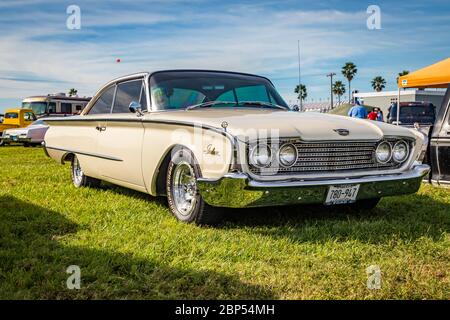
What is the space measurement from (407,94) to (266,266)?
31366 mm

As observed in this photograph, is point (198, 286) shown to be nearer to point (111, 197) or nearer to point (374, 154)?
point (374, 154)

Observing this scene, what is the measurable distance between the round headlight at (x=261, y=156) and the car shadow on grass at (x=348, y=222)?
0.59 meters

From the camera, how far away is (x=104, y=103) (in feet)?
20.7

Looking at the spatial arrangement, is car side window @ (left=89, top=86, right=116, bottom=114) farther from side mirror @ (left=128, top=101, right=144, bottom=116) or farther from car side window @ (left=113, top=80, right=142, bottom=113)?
side mirror @ (left=128, top=101, right=144, bottom=116)

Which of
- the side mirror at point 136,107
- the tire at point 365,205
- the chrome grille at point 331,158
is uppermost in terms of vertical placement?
the side mirror at point 136,107

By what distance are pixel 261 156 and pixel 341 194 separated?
0.78 meters

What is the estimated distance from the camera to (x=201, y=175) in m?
4.08

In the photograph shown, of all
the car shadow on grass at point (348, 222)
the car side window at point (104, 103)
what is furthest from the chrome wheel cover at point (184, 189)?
the car side window at point (104, 103)

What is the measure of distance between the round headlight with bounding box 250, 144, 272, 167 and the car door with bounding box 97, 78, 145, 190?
1417mm

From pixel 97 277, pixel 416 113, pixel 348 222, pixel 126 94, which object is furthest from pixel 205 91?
pixel 416 113

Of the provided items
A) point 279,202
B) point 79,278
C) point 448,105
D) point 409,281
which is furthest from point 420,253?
point 448,105

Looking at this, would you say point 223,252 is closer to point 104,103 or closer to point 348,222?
point 348,222

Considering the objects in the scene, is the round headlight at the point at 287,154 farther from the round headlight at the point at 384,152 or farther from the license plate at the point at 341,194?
the round headlight at the point at 384,152

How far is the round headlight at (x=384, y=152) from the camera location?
450 cm
